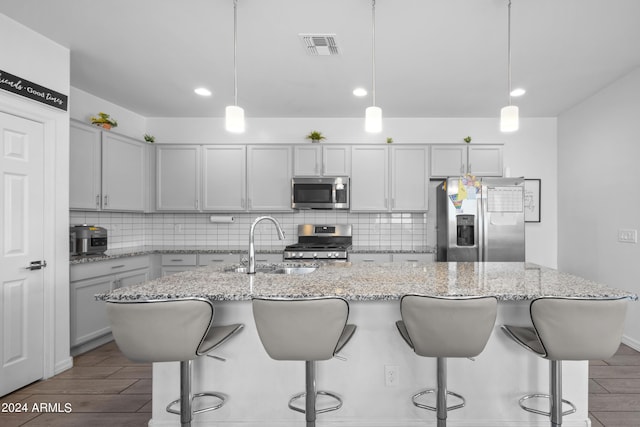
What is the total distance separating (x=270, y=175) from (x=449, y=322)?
11.0ft

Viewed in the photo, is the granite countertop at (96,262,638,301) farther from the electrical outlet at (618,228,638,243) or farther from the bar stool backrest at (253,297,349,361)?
the electrical outlet at (618,228,638,243)

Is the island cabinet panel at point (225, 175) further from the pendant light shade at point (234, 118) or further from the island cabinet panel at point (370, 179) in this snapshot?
the pendant light shade at point (234, 118)

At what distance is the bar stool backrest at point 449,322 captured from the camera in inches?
59.1

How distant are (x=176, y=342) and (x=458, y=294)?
1281mm

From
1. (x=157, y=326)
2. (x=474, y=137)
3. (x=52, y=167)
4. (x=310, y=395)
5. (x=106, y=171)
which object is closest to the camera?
(x=157, y=326)

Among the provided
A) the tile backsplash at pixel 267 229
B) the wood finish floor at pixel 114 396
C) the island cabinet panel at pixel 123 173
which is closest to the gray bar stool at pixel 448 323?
the wood finish floor at pixel 114 396

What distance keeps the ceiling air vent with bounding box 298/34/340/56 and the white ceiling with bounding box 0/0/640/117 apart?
52 mm

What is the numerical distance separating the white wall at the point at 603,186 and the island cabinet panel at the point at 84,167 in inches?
206

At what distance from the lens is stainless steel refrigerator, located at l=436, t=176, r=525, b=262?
13.2 ft

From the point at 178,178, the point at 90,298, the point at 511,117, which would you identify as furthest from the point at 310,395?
the point at 178,178

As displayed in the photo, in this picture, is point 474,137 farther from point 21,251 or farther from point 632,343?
point 21,251

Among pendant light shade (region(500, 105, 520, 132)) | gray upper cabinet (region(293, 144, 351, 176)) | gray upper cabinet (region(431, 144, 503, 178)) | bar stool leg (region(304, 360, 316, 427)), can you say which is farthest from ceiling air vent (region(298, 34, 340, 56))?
bar stool leg (region(304, 360, 316, 427))

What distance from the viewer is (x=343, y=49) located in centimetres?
287

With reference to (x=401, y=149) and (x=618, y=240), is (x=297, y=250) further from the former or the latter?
(x=618, y=240)
